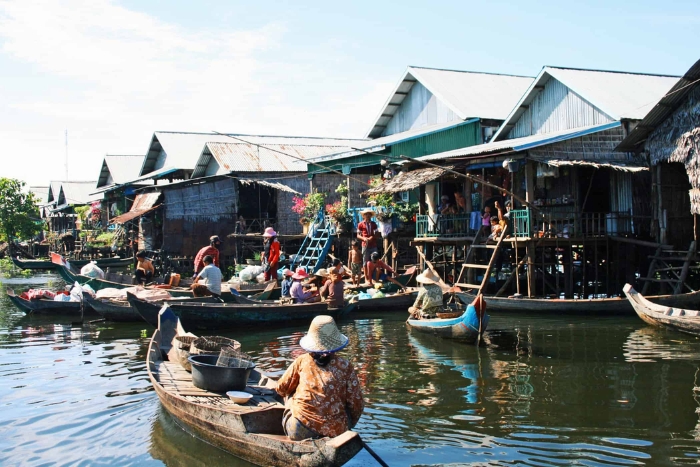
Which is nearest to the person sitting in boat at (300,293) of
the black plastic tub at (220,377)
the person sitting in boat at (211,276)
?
the person sitting in boat at (211,276)

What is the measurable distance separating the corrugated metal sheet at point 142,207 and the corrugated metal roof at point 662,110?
1769 cm

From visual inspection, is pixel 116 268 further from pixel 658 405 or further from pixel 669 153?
pixel 658 405

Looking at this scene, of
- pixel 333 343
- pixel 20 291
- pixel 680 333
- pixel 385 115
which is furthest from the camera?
pixel 385 115

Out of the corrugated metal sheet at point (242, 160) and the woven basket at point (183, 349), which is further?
the corrugated metal sheet at point (242, 160)

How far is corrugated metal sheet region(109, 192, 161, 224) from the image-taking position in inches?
1049

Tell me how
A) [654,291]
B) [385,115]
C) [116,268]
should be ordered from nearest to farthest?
[654,291], [385,115], [116,268]

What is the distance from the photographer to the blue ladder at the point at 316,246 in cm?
2070

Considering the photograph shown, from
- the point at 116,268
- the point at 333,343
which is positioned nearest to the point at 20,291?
the point at 116,268

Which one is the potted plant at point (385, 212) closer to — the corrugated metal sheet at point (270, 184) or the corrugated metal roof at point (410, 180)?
the corrugated metal roof at point (410, 180)

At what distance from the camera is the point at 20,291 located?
23.8 metres

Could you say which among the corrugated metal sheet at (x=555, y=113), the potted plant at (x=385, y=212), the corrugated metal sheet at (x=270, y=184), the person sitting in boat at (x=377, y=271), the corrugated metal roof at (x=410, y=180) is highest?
the corrugated metal sheet at (x=555, y=113)

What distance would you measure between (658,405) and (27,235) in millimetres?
35526

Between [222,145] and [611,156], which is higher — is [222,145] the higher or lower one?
the higher one

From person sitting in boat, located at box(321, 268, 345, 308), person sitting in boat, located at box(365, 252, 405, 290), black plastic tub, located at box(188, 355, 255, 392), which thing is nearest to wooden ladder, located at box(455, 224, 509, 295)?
person sitting in boat, located at box(365, 252, 405, 290)
